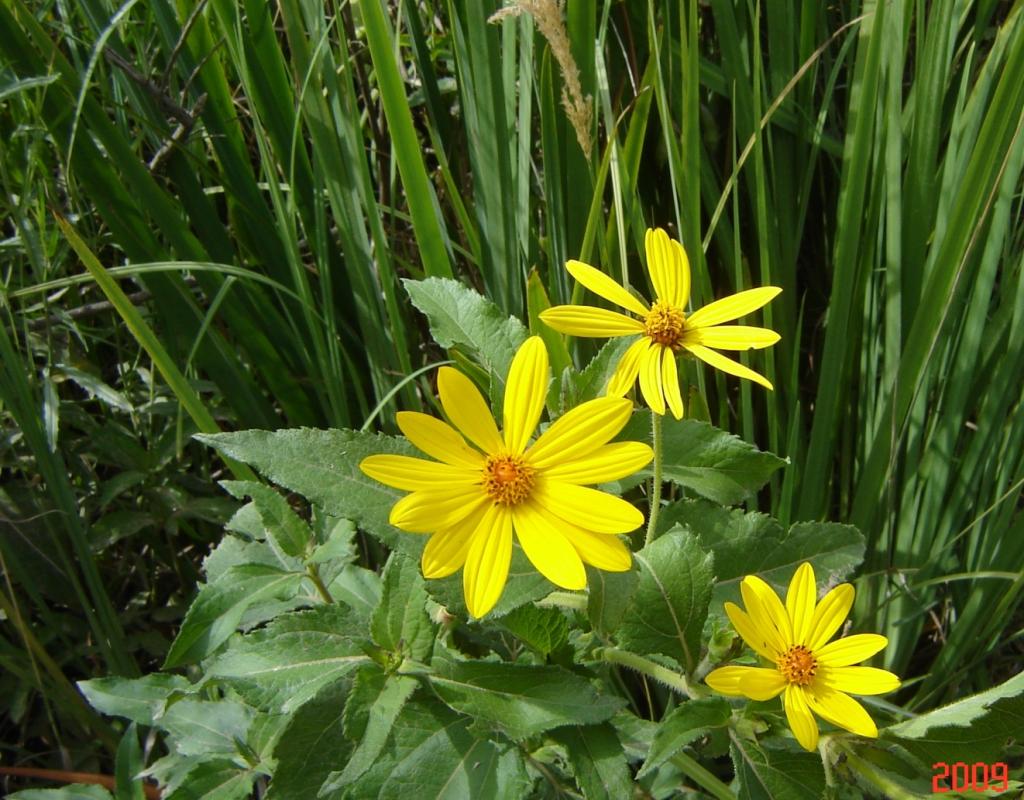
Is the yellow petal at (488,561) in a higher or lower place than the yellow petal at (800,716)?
higher

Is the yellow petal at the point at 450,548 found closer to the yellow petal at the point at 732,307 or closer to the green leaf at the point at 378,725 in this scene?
the green leaf at the point at 378,725

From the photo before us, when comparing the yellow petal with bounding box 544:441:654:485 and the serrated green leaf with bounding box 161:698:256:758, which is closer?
the yellow petal with bounding box 544:441:654:485

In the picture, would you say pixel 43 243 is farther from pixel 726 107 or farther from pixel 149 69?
pixel 726 107

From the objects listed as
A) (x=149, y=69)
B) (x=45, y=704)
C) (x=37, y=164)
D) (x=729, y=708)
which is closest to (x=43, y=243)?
(x=37, y=164)

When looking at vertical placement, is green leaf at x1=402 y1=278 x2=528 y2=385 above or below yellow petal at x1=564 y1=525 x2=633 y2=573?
above

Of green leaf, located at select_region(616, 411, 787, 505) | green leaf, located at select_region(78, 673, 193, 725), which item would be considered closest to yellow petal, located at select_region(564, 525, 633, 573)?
green leaf, located at select_region(616, 411, 787, 505)

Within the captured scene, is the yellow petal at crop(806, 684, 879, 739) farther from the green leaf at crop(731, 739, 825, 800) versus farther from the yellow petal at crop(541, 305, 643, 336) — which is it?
the yellow petal at crop(541, 305, 643, 336)

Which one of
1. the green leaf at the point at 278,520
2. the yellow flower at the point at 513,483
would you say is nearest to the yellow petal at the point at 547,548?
the yellow flower at the point at 513,483
